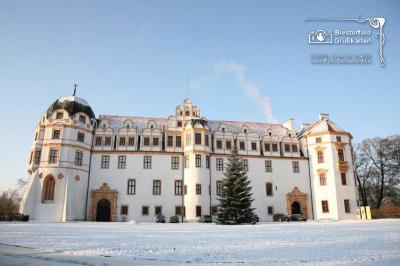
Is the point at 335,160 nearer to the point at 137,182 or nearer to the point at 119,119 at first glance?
the point at 137,182

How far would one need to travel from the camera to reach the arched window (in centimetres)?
3675

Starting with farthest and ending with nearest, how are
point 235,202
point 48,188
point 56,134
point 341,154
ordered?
point 341,154 < point 56,134 < point 48,188 < point 235,202

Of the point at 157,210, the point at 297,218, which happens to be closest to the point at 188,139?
the point at 157,210

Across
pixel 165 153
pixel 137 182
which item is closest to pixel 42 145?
pixel 137 182

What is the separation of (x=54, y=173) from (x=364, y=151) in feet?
151

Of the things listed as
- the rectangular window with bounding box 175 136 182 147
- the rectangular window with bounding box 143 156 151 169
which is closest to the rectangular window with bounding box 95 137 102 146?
the rectangular window with bounding box 143 156 151 169

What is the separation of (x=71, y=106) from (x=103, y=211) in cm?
1400

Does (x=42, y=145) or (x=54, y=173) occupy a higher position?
(x=42, y=145)

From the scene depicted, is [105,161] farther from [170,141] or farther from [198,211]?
[198,211]

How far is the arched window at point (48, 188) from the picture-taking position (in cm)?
3675

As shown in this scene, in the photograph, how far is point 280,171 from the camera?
44.6m

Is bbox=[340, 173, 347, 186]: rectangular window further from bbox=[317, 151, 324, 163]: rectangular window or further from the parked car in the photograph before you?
the parked car

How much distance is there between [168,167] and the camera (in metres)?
41.6

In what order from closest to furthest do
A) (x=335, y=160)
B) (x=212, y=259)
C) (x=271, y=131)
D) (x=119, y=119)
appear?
(x=212, y=259), (x=335, y=160), (x=119, y=119), (x=271, y=131)
